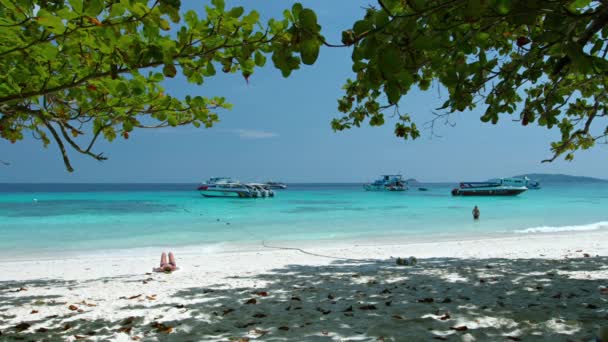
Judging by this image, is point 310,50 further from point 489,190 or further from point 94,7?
point 489,190

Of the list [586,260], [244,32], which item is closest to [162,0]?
[244,32]

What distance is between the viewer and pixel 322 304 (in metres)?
5.00

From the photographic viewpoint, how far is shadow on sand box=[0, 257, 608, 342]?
3.77 metres

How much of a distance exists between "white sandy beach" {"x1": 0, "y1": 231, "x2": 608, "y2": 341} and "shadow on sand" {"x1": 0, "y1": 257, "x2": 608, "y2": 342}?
0.01m

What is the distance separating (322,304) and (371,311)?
0.71m

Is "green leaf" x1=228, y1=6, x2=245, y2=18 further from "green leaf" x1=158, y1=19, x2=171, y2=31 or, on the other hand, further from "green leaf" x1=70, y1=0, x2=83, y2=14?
"green leaf" x1=70, y1=0, x2=83, y2=14

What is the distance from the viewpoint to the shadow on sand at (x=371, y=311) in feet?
12.4

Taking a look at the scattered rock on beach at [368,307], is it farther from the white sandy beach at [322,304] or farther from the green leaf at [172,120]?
the green leaf at [172,120]

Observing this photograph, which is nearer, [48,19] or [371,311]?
[48,19]

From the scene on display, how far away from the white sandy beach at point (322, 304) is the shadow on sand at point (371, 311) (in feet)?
0.04

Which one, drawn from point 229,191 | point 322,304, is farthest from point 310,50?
point 229,191

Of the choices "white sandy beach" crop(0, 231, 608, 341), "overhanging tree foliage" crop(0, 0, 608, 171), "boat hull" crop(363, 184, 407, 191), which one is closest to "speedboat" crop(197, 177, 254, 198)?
"boat hull" crop(363, 184, 407, 191)

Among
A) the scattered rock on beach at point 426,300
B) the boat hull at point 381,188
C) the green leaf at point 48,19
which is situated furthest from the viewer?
the boat hull at point 381,188

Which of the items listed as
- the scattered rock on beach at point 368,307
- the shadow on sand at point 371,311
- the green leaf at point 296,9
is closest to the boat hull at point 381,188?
the shadow on sand at point 371,311
